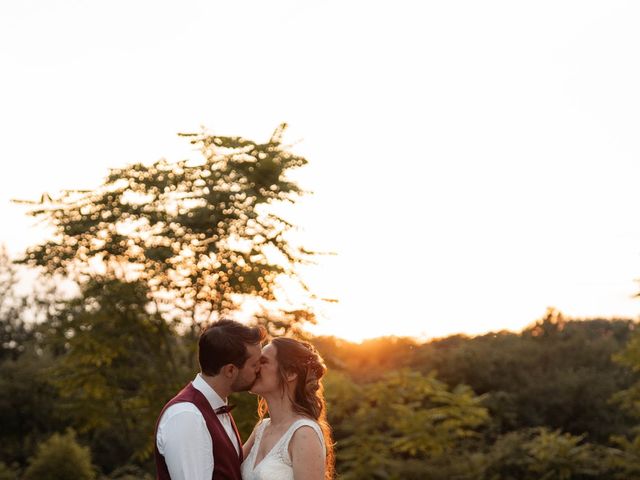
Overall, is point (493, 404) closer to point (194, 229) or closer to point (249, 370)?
point (194, 229)

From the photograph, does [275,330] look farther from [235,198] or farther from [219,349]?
[219,349]

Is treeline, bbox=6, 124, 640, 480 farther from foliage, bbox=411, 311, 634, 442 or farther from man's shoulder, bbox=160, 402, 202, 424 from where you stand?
man's shoulder, bbox=160, 402, 202, 424

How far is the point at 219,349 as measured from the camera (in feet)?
15.1

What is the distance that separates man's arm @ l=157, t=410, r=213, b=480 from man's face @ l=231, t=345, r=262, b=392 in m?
0.38

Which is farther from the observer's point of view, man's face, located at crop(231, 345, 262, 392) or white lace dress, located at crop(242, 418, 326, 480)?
white lace dress, located at crop(242, 418, 326, 480)

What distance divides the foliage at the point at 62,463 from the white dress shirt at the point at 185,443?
53.6ft

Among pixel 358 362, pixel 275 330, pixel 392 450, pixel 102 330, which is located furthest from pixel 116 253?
pixel 358 362

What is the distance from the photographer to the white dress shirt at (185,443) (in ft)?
14.2

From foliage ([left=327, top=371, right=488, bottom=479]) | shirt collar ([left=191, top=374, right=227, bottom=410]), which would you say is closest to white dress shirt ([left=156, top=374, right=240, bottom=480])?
shirt collar ([left=191, top=374, right=227, bottom=410])

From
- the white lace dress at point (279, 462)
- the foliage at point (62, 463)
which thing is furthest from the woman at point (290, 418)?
the foliage at point (62, 463)

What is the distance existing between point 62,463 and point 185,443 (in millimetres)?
16793

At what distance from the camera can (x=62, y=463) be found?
20.0 meters

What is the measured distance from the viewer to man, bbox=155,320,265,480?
4.36 m

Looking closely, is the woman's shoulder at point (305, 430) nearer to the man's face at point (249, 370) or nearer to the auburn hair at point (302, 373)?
the auburn hair at point (302, 373)
